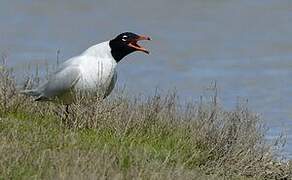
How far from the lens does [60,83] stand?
11688 mm

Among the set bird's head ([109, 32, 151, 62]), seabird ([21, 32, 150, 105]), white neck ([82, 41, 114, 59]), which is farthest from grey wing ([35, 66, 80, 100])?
bird's head ([109, 32, 151, 62])

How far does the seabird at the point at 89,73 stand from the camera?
1148 centimetres

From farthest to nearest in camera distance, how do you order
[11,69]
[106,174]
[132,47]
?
1. [11,69]
2. [132,47]
3. [106,174]

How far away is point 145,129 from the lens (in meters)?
11.9

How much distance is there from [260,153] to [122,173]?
16.2 feet

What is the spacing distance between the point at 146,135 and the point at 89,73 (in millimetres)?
1115

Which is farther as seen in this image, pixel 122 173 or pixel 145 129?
pixel 145 129

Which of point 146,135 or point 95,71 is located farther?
point 146,135

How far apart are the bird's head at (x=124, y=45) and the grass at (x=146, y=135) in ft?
2.23

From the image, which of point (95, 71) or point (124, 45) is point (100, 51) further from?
point (95, 71)

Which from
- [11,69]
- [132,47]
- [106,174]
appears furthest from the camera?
[11,69]

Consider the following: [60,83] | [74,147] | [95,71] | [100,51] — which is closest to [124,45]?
[100,51]

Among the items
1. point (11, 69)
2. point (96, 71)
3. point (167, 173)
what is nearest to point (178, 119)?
point (96, 71)

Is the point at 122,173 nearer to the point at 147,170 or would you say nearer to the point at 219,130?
the point at 147,170
